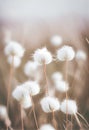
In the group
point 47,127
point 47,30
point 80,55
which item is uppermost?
point 47,30

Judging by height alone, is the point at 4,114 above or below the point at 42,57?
below

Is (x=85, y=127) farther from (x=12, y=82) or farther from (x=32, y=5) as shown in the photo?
(x=32, y=5)

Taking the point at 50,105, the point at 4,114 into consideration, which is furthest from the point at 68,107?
the point at 4,114

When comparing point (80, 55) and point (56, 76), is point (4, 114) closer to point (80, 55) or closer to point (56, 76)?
point (56, 76)

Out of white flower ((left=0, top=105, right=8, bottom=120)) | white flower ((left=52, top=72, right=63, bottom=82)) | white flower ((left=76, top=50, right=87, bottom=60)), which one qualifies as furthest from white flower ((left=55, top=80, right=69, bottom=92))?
white flower ((left=0, top=105, right=8, bottom=120))

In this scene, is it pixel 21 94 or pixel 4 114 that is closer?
A: pixel 21 94

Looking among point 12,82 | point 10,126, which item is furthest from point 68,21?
point 10,126
